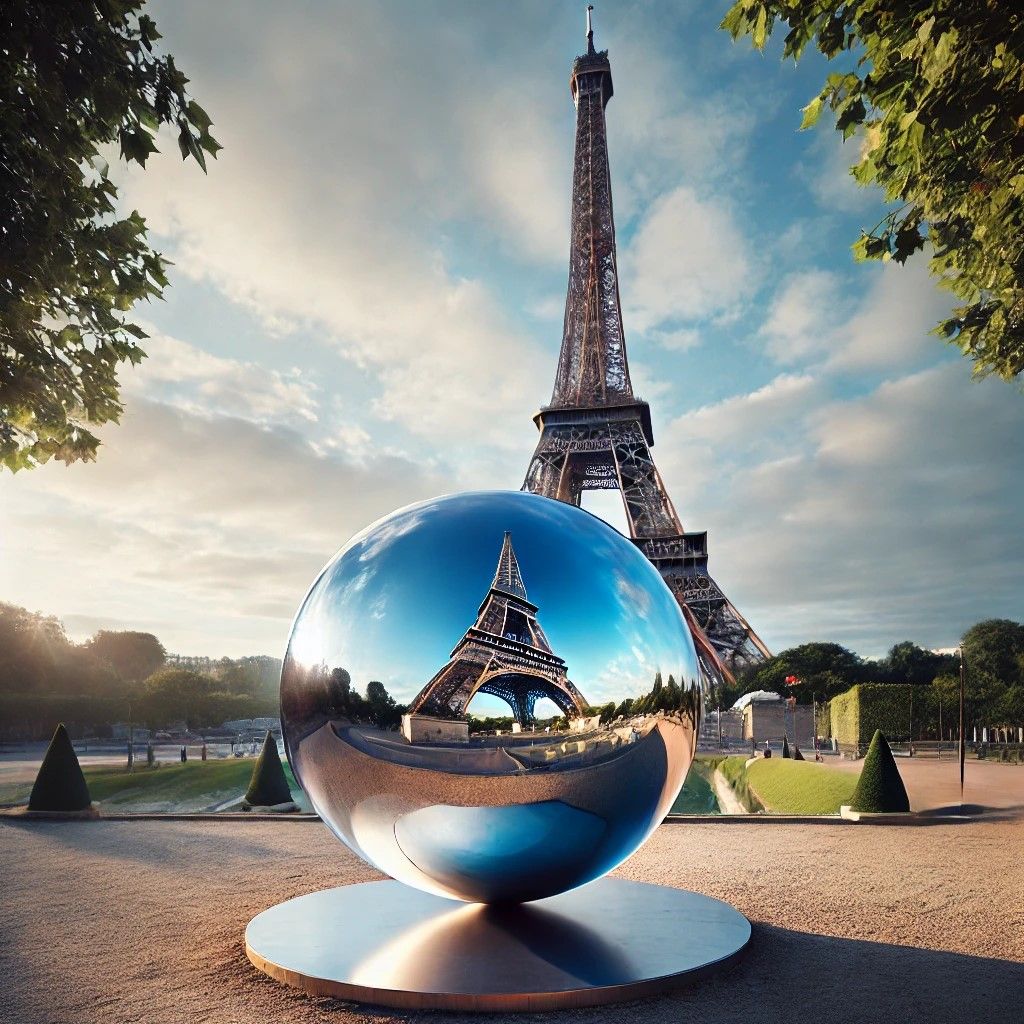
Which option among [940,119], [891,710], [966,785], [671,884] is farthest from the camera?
[891,710]

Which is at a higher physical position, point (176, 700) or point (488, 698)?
point (488, 698)

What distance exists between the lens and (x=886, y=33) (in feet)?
29.0

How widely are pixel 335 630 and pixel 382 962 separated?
2694 mm

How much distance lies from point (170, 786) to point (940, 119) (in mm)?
30140

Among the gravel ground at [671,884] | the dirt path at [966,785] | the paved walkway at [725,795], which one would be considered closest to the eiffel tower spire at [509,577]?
the gravel ground at [671,884]

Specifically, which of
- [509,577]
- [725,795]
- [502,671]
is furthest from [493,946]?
[725,795]

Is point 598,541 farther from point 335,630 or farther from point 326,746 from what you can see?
point 326,746

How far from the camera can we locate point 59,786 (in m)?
17.6

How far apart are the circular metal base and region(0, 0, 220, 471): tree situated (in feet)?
29.2

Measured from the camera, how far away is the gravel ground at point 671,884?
609cm

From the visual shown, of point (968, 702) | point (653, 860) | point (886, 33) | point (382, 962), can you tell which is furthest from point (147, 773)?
point (968, 702)

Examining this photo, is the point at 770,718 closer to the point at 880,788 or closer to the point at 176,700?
the point at 880,788

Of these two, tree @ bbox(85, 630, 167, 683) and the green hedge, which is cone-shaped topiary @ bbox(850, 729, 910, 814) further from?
tree @ bbox(85, 630, 167, 683)

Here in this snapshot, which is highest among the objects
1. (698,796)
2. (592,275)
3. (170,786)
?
(592,275)
